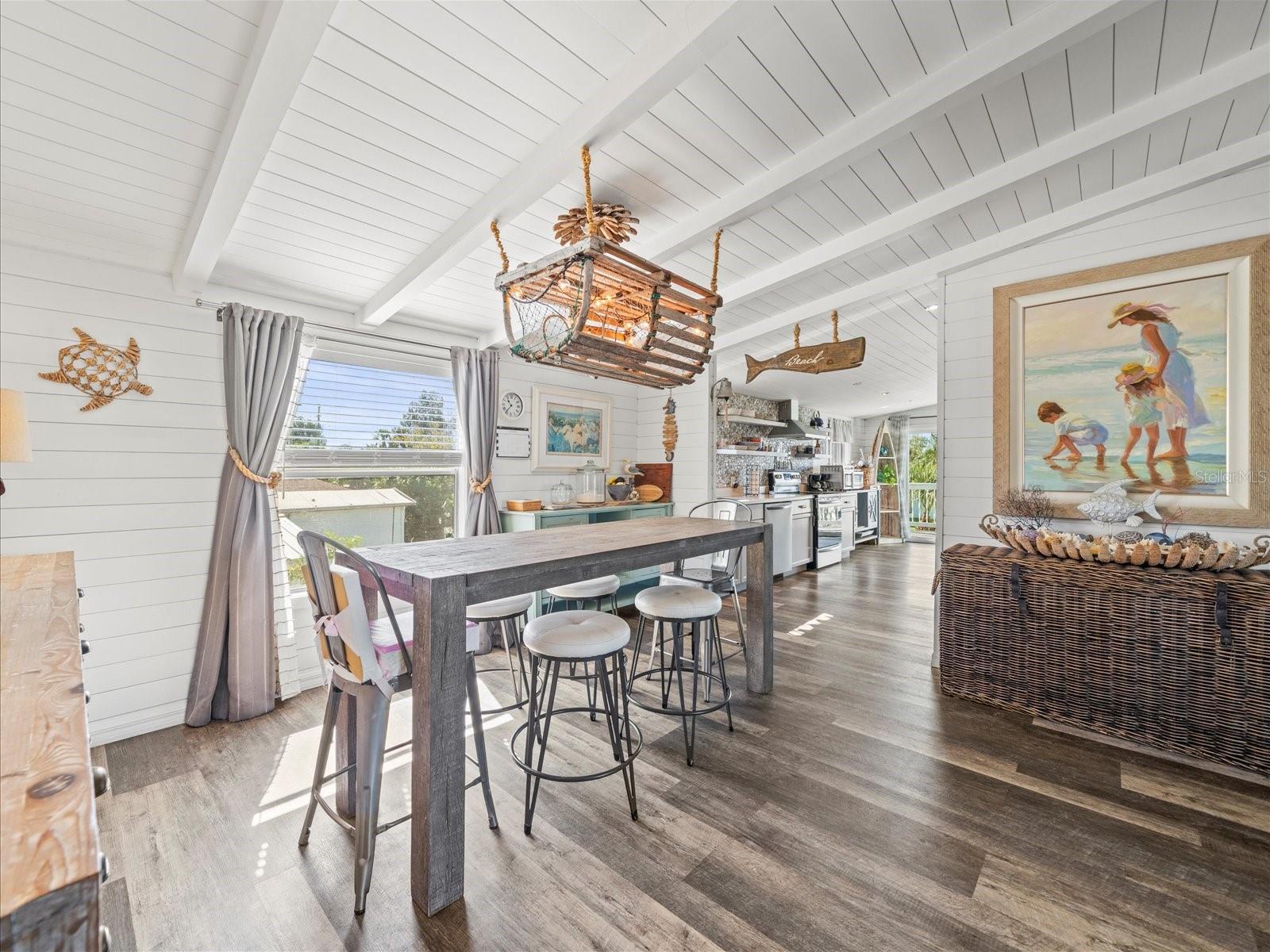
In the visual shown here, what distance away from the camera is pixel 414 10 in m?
1.47

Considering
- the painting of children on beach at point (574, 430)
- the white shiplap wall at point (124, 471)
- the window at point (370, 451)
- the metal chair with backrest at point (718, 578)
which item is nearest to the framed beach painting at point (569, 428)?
the painting of children on beach at point (574, 430)

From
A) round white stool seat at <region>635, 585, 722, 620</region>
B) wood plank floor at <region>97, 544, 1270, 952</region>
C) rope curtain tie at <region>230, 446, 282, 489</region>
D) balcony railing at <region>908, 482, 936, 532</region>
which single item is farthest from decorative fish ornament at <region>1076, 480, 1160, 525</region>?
balcony railing at <region>908, 482, 936, 532</region>

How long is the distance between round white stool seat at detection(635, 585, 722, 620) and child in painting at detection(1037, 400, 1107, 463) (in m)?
2.15

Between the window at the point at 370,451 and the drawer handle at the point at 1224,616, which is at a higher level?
the window at the point at 370,451

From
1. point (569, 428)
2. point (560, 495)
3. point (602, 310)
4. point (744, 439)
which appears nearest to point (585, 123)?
point (602, 310)

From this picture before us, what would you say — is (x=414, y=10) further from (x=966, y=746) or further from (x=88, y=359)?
(x=966, y=746)

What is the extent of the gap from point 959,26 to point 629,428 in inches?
147

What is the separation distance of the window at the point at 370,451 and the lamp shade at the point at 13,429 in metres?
1.29

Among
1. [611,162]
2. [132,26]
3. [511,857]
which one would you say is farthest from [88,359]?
[511,857]

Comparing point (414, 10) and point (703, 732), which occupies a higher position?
point (414, 10)

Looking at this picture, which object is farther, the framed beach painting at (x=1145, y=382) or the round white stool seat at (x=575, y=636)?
the framed beach painting at (x=1145, y=382)

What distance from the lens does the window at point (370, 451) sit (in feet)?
10.6

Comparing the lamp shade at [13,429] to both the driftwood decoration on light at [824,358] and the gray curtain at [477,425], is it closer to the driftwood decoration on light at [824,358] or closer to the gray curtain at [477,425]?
the gray curtain at [477,425]

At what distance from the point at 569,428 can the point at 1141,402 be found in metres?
3.65
